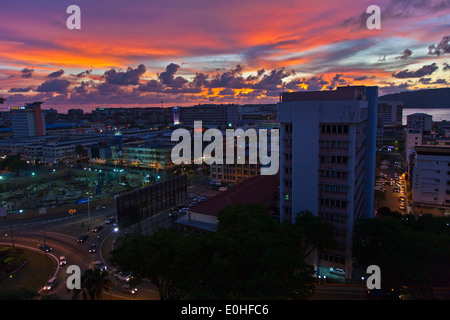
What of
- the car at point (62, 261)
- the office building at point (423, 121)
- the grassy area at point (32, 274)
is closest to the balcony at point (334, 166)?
the car at point (62, 261)

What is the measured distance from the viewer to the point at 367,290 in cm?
1723

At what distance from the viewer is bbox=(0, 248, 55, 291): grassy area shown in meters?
20.8

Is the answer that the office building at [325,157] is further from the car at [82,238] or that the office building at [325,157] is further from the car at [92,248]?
the car at [82,238]

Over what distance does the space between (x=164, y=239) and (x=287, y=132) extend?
11219 millimetres

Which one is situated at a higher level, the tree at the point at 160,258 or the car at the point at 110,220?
the tree at the point at 160,258

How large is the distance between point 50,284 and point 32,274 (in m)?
3.16

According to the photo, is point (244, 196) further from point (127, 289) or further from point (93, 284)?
point (93, 284)

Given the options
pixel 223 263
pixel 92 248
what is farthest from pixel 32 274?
pixel 223 263

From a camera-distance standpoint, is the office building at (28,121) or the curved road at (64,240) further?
the office building at (28,121)

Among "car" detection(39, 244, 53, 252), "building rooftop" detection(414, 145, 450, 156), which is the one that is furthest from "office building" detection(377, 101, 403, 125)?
"car" detection(39, 244, 53, 252)

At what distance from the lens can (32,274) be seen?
2222 centimetres

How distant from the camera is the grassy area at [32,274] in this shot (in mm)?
20781

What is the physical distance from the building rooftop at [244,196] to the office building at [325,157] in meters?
5.76
